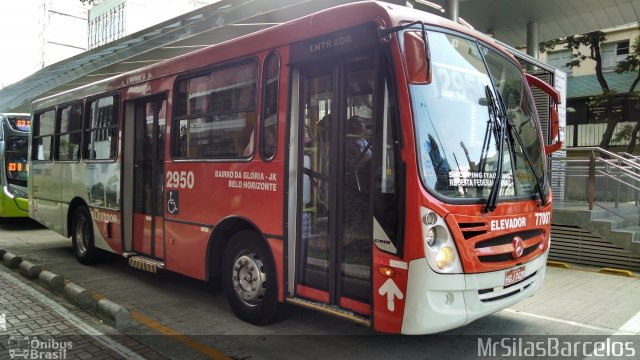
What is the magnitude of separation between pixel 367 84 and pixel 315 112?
2.18ft

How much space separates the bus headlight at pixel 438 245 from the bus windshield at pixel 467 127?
23 cm

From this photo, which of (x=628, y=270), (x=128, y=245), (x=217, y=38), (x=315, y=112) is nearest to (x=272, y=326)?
(x=315, y=112)

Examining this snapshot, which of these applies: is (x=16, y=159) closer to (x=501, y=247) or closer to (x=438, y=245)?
(x=438, y=245)

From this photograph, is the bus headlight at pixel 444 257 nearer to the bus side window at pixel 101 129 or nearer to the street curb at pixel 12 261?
the bus side window at pixel 101 129

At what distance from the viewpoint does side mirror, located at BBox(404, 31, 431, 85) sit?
11.7 feet

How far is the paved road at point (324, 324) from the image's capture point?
4.41m

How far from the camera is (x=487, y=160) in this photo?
4.07 meters

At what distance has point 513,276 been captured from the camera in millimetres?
4168

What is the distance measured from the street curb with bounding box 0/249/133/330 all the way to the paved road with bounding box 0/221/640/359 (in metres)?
0.18

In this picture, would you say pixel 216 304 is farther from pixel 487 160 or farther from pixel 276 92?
pixel 487 160

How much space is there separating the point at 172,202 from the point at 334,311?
2951 millimetres

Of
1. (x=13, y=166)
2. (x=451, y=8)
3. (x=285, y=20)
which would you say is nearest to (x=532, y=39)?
(x=451, y=8)

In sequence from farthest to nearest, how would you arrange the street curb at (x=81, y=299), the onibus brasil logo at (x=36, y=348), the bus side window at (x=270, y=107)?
the street curb at (x=81, y=299), the bus side window at (x=270, y=107), the onibus brasil logo at (x=36, y=348)

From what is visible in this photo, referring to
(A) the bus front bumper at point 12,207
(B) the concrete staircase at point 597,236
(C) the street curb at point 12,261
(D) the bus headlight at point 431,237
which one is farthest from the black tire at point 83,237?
(B) the concrete staircase at point 597,236
